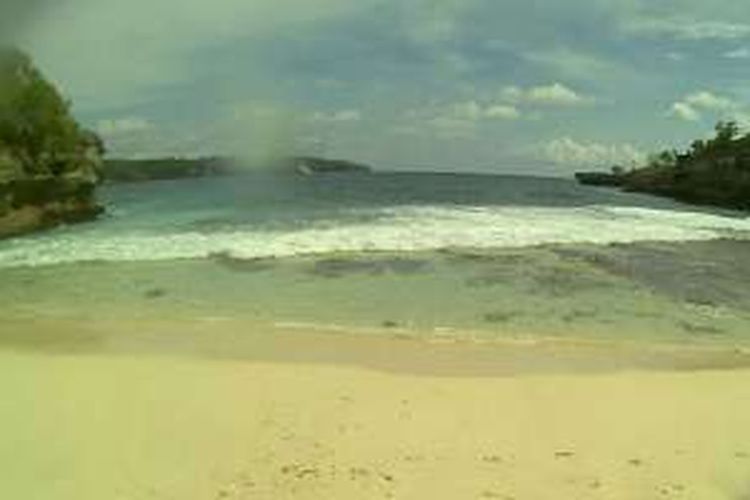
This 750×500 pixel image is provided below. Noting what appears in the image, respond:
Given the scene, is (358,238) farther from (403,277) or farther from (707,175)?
(707,175)

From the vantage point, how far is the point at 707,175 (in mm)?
81312

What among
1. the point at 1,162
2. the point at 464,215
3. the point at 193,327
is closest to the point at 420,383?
the point at 193,327

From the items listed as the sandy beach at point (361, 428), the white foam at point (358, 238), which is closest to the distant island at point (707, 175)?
the white foam at point (358, 238)

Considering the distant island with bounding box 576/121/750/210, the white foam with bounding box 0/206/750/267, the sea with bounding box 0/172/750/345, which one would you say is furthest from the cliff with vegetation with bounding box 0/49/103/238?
the distant island with bounding box 576/121/750/210

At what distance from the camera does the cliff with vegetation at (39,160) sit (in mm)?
37156

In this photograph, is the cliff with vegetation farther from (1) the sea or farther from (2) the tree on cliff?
(1) the sea

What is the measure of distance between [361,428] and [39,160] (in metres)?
45.0

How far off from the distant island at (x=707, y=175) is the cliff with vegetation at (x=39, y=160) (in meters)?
43.0

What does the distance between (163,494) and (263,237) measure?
2094 centimetres

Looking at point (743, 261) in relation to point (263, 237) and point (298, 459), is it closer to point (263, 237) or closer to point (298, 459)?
point (263, 237)

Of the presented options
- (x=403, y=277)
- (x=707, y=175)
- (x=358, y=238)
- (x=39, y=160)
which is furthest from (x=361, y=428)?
(x=707, y=175)

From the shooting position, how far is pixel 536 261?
2228 cm

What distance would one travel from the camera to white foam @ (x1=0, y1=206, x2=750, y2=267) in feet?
77.3

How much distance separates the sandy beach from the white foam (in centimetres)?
1273
